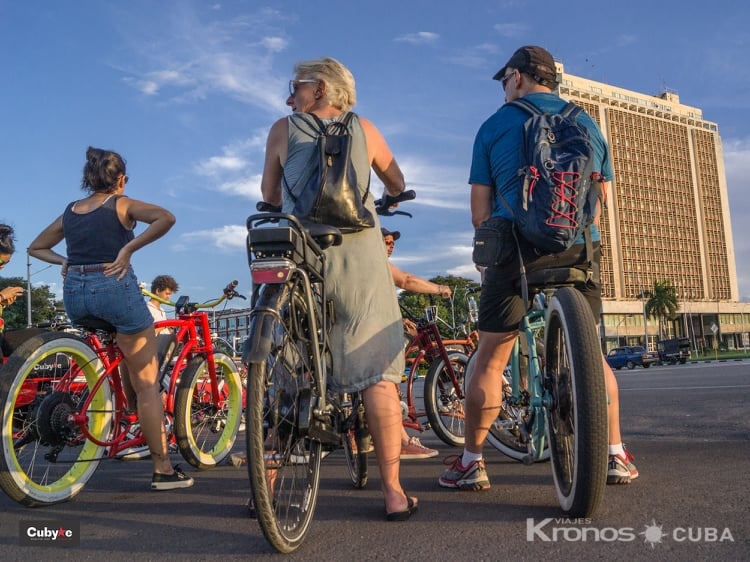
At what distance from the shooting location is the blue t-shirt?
137 inches

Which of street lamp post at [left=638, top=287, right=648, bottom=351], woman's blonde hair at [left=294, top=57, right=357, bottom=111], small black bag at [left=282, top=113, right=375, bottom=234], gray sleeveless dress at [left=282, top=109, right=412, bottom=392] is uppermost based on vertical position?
street lamp post at [left=638, top=287, right=648, bottom=351]

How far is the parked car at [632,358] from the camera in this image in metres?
51.9

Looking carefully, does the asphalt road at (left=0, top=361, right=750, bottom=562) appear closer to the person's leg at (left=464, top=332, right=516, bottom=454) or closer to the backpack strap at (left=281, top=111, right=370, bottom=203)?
the person's leg at (left=464, top=332, right=516, bottom=454)

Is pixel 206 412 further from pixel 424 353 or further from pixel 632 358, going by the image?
pixel 632 358

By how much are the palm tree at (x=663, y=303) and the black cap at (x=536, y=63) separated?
11039 cm

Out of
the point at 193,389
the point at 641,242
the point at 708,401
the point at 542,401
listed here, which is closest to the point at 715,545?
the point at 542,401

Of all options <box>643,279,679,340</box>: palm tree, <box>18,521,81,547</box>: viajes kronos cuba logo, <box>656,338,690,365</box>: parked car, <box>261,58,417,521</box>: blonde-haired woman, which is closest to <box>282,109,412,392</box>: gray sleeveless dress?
<box>261,58,417,521</box>: blonde-haired woman

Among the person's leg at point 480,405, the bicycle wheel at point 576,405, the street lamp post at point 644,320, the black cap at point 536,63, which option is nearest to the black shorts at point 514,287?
the person's leg at point 480,405

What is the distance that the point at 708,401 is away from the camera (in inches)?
314

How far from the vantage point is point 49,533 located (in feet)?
10.1

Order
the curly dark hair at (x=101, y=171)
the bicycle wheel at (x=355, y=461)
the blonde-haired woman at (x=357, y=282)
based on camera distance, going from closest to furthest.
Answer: the blonde-haired woman at (x=357, y=282) < the bicycle wheel at (x=355, y=461) < the curly dark hair at (x=101, y=171)

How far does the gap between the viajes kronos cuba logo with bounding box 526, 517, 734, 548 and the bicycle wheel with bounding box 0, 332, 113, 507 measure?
2464 millimetres

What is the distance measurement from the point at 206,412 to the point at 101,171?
1871 mm

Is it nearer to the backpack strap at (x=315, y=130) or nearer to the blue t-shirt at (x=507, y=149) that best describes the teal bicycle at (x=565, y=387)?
the blue t-shirt at (x=507, y=149)
